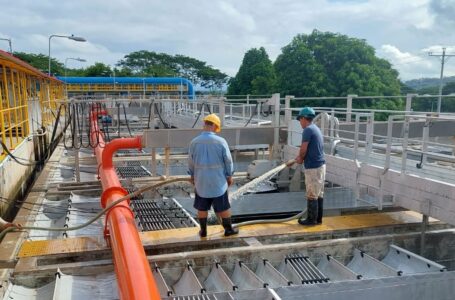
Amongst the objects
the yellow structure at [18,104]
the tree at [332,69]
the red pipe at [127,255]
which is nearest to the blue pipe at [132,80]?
the tree at [332,69]

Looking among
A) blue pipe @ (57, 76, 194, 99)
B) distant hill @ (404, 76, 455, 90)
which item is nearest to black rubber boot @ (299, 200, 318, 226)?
blue pipe @ (57, 76, 194, 99)

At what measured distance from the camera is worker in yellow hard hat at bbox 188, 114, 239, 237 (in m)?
4.74

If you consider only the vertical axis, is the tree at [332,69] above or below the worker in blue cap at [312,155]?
above

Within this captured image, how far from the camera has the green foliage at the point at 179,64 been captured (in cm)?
8719

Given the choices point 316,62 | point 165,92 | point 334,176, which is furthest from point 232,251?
point 165,92

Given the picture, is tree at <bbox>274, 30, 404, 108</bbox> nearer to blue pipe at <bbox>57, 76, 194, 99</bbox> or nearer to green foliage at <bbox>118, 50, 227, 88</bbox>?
blue pipe at <bbox>57, 76, 194, 99</bbox>

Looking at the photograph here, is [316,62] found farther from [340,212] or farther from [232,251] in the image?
[232,251]

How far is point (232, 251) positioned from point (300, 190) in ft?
14.0

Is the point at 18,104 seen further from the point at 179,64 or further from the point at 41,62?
the point at 179,64

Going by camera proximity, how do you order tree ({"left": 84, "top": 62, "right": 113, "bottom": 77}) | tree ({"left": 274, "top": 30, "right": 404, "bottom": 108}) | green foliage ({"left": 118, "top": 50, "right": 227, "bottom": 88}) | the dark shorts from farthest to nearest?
green foliage ({"left": 118, "top": 50, "right": 227, "bottom": 88}), tree ({"left": 84, "top": 62, "right": 113, "bottom": 77}), tree ({"left": 274, "top": 30, "right": 404, "bottom": 108}), the dark shorts

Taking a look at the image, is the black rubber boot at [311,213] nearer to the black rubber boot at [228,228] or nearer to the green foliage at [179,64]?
the black rubber boot at [228,228]

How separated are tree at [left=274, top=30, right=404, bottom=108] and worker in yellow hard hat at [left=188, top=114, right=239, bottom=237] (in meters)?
30.0

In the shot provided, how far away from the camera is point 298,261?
196 inches

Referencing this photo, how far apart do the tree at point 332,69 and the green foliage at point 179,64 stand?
5221 centimetres
